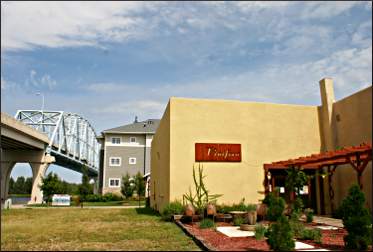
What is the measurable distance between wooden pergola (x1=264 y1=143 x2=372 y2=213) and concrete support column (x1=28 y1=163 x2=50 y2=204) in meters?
28.7

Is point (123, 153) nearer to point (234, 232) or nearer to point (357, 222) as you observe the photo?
point (234, 232)

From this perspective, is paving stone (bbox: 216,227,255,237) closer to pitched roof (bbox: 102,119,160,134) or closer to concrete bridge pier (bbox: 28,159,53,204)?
concrete bridge pier (bbox: 28,159,53,204)

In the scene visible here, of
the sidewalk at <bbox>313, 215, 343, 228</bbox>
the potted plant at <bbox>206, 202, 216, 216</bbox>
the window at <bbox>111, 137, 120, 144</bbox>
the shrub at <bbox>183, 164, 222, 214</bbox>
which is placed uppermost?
the window at <bbox>111, 137, 120, 144</bbox>

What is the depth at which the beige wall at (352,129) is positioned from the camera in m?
14.1

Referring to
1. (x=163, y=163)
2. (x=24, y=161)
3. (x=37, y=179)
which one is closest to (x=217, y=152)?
(x=163, y=163)

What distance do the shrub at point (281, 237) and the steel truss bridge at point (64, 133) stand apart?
37.0 m

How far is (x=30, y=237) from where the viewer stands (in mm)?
10180

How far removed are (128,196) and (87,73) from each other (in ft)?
81.1

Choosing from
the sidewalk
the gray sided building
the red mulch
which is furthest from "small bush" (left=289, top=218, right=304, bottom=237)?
the gray sided building

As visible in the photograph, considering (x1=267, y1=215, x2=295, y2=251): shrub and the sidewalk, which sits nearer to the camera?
(x1=267, y1=215, x2=295, y2=251): shrub

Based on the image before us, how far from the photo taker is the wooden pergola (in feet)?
38.7

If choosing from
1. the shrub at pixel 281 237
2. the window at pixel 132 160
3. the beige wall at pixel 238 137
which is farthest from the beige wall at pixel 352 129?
the window at pixel 132 160

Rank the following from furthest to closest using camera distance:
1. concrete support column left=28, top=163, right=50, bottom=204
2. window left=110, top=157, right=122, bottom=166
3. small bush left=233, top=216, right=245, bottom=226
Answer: window left=110, top=157, right=122, bottom=166
concrete support column left=28, top=163, right=50, bottom=204
small bush left=233, top=216, right=245, bottom=226

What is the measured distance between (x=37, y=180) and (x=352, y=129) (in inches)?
1302
